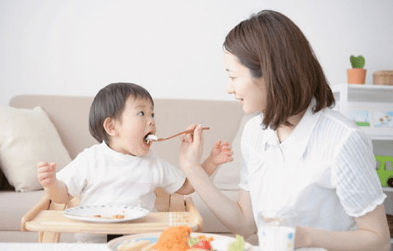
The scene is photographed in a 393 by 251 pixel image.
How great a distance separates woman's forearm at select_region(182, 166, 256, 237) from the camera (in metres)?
1.47

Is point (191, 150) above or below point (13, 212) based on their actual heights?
above

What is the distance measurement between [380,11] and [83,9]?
2210 millimetres

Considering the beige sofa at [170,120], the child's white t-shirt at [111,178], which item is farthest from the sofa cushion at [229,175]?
the child's white t-shirt at [111,178]

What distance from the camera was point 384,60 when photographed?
3729mm

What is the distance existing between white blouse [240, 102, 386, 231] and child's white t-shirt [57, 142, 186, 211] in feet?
1.59

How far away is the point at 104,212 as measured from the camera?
1378 mm

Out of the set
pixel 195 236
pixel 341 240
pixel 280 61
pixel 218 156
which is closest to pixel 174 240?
pixel 195 236

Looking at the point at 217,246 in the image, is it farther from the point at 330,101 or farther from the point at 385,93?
the point at 385,93

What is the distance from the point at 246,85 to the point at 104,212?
54 centimetres

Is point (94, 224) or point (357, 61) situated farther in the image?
point (357, 61)

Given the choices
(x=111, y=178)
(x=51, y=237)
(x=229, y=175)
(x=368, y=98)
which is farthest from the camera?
(x=368, y=98)

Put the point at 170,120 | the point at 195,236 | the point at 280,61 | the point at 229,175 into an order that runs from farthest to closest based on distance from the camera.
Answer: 1. the point at 170,120
2. the point at 229,175
3. the point at 280,61
4. the point at 195,236

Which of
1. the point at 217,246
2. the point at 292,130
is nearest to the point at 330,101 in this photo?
the point at 292,130

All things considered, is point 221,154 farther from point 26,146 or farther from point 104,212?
point 26,146
